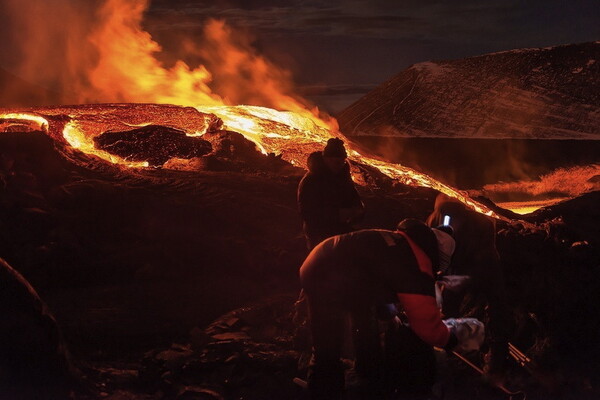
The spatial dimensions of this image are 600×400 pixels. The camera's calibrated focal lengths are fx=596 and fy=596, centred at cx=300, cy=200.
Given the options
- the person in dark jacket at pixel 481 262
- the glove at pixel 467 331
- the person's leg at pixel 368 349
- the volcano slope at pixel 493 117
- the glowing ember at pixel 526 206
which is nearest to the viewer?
the glove at pixel 467 331

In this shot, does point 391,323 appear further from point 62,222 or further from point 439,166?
point 439,166

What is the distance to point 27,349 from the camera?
4.25 metres

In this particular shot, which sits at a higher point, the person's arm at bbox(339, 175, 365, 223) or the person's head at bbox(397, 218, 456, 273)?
the person's arm at bbox(339, 175, 365, 223)

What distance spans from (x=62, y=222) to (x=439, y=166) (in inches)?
477

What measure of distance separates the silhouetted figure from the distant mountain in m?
15.0

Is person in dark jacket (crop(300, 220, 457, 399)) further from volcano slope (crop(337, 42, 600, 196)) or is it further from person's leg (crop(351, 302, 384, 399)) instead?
volcano slope (crop(337, 42, 600, 196))

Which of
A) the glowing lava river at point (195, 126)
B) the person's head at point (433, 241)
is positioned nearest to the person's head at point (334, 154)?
the person's head at point (433, 241)

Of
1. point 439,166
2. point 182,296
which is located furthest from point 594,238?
point 439,166

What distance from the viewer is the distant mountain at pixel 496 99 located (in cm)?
1747

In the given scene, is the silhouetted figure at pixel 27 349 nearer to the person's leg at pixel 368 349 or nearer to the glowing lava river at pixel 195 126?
the person's leg at pixel 368 349

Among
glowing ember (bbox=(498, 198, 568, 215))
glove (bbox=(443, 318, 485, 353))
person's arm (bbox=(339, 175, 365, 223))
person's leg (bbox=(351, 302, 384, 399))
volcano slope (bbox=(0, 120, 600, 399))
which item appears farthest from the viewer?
glowing ember (bbox=(498, 198, 568, 215))

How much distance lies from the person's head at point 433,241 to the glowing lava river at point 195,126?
578 cm

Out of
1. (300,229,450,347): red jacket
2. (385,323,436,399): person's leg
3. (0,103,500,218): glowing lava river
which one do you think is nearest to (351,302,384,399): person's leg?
(385,323,436,399): person's leg

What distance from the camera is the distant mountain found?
17469 mm
